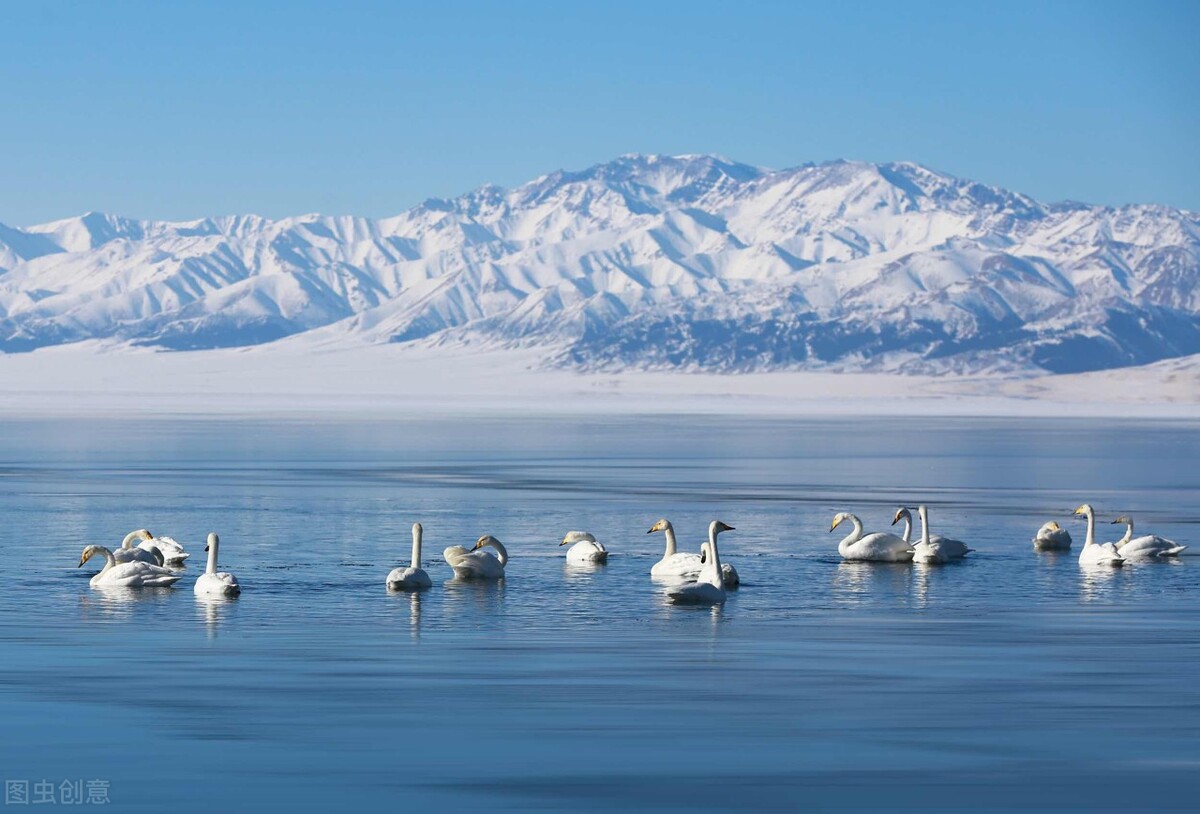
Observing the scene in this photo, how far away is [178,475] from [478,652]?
120 ft

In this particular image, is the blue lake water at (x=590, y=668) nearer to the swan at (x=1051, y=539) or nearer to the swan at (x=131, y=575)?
the swan at (x=1051, y=539)

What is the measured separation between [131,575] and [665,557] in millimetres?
7529

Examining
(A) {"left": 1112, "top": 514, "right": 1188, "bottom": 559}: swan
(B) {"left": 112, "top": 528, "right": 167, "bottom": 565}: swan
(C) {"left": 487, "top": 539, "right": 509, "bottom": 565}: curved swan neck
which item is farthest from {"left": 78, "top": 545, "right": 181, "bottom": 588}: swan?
(A) {"left": 1112, "top": 514, "right": 1188, "bottom": 559}: swan

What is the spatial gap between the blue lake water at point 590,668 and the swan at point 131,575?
0.44 m

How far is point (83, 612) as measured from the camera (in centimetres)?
2456

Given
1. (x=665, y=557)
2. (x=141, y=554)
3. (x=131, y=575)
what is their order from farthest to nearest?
(x=665, y=557), (x=141, y=554), (x=131, y=575)

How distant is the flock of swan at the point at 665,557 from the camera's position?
2638 cm

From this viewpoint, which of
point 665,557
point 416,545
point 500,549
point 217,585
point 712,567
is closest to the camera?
point 217,585

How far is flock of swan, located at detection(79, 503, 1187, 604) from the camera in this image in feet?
86.5

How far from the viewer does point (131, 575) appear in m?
27.2

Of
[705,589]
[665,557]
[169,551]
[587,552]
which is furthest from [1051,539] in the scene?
[169,551]

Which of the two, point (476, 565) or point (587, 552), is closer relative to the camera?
point (476, 565)

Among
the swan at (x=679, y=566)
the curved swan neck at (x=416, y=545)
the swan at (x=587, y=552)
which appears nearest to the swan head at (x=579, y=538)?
the swan at (x=587, y=552)

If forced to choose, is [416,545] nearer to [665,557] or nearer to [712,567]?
[665,557]
